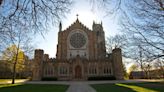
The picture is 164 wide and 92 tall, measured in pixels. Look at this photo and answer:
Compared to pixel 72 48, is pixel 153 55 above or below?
below

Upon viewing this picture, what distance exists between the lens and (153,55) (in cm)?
798

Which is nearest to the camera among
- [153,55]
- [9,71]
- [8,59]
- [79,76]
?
[153,55]

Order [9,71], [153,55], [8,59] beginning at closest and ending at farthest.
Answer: [153,55] → [8,59] → [9,71]

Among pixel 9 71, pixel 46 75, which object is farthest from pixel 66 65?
pixel 9 71

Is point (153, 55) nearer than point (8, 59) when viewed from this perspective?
Yes

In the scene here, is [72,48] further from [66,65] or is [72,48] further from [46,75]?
[46,75]

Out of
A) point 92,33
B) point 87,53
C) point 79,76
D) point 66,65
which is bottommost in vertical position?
point 79,76

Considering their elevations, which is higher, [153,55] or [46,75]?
[153,55]

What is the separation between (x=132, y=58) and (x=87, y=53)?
41558 mm

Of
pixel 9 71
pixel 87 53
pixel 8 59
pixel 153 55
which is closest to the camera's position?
pixel 153 55

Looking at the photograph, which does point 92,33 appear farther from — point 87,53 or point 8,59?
point 8,59

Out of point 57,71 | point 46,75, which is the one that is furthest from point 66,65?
point 46,75

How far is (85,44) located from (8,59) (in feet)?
82.3

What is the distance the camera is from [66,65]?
42688mm
